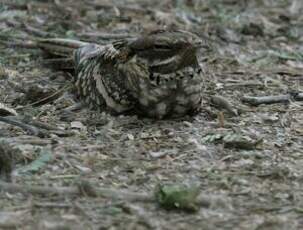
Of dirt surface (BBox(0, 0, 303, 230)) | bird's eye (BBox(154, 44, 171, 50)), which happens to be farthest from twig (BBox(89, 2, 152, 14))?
bird's eye (BBox(154, 44, 171, 50))

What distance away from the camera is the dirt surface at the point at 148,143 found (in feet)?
8.39

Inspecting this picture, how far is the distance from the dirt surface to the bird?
8cm

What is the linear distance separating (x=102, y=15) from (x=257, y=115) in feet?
6.93

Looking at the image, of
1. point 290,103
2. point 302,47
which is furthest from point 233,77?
point 302,47

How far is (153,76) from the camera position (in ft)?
11.0

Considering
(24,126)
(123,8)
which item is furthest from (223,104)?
(123,8)

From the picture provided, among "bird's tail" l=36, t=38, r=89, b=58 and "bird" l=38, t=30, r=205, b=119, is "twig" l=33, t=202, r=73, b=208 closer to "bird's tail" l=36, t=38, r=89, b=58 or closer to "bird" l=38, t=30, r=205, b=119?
"bird" l=38, t=30, r=205, b=119

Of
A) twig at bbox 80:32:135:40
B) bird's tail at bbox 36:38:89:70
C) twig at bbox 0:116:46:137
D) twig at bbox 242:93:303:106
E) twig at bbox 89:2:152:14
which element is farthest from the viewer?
twig at bbox 89:2:152:14

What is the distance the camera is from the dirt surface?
2.56 m

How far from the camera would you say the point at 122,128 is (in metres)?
3.38

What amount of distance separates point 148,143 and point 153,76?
12.7 inches

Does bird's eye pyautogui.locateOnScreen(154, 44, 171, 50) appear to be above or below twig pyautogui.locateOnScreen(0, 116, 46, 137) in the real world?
above

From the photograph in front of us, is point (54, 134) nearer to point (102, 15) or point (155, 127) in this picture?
point (155, 127)

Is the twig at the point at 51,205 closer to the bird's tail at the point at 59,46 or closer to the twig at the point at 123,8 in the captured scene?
the bird's tail at the point at 59,46
